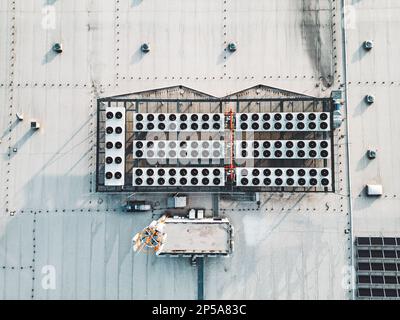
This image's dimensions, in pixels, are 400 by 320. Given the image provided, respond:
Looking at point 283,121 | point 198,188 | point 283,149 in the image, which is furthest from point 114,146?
point 283,121

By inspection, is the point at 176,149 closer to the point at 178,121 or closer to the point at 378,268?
the point at 178,121

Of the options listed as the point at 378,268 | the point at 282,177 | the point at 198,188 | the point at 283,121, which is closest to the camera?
the point at 282,177

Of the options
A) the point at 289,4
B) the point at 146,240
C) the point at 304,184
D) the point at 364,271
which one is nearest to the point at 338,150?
the point at 304,184

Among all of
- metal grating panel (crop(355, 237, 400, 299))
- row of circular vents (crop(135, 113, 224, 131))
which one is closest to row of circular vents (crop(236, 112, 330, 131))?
row of circular vents (crop(135, 113, 224, 131))

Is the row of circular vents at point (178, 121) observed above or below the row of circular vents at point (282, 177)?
above

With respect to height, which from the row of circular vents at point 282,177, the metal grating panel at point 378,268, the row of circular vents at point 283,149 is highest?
the row of circular vents at point 283,149

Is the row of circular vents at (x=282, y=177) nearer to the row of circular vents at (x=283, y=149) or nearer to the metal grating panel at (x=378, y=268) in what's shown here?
the row of circular vents at (x=283, y=149)

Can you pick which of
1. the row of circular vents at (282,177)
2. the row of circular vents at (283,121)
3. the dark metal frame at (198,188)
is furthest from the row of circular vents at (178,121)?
the row of circular vents at (282,177)

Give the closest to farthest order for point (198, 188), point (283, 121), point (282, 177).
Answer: point (282, 177), point (283, 121), point (198, 188)

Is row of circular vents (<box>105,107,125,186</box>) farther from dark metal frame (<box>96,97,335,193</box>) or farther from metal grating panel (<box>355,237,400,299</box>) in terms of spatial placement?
metal grating panel (<box>355,237,400,299</box>)
